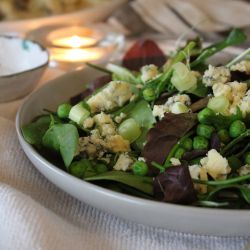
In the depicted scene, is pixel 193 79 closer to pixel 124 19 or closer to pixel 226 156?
pixel 226 156

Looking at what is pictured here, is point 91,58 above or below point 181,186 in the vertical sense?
below

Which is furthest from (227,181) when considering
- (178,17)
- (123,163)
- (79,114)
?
(178,17)

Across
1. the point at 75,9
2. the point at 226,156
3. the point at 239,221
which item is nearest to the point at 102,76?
the point at 226,156

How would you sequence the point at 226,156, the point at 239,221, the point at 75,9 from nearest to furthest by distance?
the point at 239,221
the point at 226,156
the point at 75,9

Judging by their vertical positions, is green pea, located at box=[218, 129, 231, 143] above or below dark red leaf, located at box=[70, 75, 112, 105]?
above

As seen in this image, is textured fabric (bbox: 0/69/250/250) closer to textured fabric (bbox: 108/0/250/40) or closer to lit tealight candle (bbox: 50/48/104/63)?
lit tealight candle (bbox: 50/48/104/63)

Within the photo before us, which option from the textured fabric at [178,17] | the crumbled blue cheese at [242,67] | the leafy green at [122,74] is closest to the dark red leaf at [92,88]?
the leafy green at [122,74]

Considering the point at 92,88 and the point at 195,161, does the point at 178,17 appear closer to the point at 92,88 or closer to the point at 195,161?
the point at 92,88

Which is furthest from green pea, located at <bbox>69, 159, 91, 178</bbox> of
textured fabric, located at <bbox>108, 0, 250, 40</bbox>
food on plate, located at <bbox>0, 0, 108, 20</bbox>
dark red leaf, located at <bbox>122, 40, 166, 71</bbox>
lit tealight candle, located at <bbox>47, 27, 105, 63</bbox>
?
food on plate, located at <bbox>0, 0, 108, 20</bbox>
